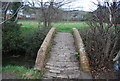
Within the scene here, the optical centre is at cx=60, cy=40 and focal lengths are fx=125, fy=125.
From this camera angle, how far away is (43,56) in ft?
21.2

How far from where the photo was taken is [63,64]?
21.3 feet

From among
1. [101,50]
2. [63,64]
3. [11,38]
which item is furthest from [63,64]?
[11,38]

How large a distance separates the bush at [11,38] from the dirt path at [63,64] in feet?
15.7

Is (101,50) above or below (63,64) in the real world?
above

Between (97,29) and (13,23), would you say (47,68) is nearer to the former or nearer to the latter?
(97,29)

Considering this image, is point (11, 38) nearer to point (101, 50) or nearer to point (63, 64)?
point (63, 64)

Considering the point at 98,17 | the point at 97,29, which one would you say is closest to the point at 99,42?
the point at 97,29

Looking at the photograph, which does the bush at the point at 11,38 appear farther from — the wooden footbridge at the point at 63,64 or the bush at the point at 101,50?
the bush at the point at 101,50

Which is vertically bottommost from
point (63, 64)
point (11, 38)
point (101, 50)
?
point (63, 64)

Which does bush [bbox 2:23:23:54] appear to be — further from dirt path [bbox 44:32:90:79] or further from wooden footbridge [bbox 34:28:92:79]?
wooden footbridge [bbox 34:28:92:79]

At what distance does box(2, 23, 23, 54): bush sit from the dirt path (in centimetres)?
479

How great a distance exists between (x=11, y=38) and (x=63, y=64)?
7004mm

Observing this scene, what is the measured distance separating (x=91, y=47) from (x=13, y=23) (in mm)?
8351

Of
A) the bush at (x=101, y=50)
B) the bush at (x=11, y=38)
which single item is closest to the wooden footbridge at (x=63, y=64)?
the bush at (x=101, y=50)
